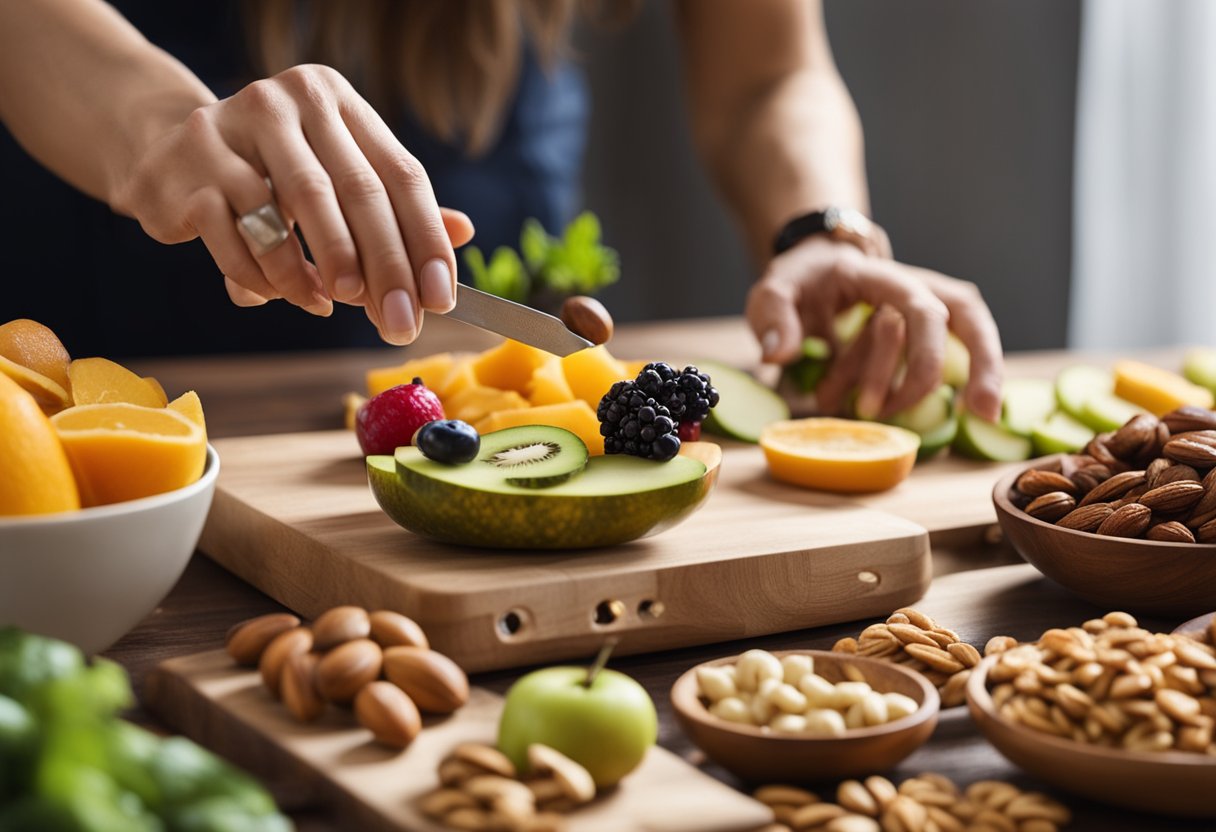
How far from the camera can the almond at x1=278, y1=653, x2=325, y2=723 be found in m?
1.06

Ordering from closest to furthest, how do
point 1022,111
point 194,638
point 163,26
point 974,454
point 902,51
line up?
point 194,638 < point 974,454 < point 163,26 < point 1022,111 < point 902,51

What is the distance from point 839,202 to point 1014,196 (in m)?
2.38

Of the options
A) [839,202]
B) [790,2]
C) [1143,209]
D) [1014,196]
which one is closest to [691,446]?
[839,202]

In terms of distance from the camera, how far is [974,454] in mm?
2094

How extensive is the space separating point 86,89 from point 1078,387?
1.63 m

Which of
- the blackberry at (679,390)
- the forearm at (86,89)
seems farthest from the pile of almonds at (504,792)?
the forearm at (86,89)

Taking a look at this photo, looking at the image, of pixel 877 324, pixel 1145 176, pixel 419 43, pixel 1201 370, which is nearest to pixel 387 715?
Answer: pixel 877 324

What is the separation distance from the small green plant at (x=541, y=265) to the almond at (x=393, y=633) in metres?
2.28

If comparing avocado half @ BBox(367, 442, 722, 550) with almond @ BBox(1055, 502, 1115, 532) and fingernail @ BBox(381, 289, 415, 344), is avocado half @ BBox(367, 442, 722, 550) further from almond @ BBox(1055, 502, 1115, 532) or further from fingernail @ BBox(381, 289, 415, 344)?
almond @ BBox(1055, 502, 1115, 532)

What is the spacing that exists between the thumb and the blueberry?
3.24 ft

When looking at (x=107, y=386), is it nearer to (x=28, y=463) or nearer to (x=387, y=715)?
(x=28, y=463)

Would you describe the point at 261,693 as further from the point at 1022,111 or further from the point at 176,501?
the point at 1022,111

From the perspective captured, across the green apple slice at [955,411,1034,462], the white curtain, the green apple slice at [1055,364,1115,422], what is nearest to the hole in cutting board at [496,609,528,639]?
the green apple slice at [955,411,1034,462]

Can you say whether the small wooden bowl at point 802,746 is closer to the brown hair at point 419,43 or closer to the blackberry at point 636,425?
the blackberry at point 636,425
